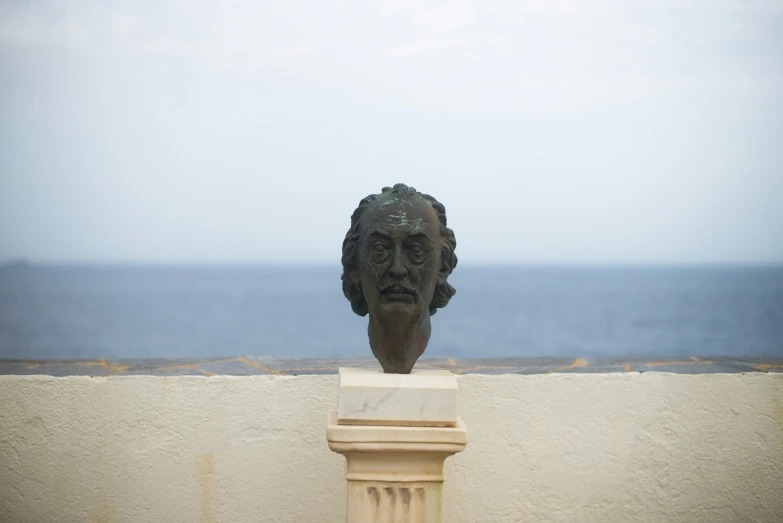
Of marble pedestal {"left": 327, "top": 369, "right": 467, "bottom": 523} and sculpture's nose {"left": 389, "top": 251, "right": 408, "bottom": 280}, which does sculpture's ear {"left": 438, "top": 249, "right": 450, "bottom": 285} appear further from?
marble pedestal {"left": 327, "top": 369, "right": 467, "bottom": 523}

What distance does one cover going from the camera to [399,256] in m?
3.05

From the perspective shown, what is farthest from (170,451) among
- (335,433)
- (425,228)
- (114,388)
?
(425,228)

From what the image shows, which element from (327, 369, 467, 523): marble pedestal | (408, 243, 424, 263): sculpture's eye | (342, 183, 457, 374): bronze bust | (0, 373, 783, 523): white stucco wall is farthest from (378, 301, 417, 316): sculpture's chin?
(0, 373, 783, 523): white stucco wall

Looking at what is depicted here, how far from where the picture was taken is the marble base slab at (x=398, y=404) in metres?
2.79

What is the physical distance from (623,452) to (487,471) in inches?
26.7

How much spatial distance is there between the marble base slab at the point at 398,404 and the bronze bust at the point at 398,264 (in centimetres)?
35

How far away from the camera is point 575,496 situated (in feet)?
13.2

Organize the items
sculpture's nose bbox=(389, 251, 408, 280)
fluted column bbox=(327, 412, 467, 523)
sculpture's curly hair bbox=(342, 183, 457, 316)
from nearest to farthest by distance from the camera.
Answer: fluted column bbox=(327, 412, 467, 523)
sculpture's nose bbox=(389, 251, 408, 280)
sculpture's curly hair bbox=(342, 183, 457, 316)

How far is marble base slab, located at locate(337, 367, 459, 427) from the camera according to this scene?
2793 mm

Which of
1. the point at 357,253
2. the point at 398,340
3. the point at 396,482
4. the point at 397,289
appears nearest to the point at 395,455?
the point at 396,482

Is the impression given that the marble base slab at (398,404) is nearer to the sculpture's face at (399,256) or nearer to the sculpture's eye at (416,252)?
the sculpture's face at (399,256)

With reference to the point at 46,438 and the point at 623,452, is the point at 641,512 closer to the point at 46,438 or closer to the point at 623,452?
the point at 623,452

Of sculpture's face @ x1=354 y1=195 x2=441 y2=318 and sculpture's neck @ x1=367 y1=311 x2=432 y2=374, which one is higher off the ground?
sculpture's face @ x1=354 y1=195 x2=441 y2=318

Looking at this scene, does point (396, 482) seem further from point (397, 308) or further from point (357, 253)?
point (357, 253)
